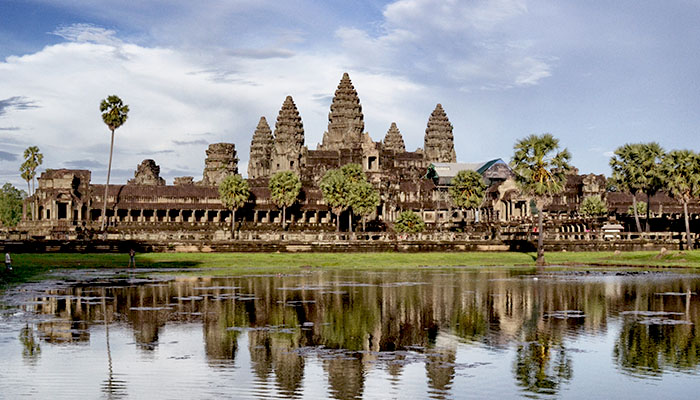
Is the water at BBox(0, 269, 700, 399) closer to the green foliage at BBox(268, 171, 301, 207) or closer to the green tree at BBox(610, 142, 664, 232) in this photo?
the green tree at BBox(610, 142, 664, 232)

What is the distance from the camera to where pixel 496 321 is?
93.9ft

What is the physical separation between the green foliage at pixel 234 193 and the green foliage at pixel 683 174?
233 feet

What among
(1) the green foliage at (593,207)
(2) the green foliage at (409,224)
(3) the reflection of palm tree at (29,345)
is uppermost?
(1) the green foliage at (593,207)

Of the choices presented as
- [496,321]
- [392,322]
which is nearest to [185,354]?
[392,322]

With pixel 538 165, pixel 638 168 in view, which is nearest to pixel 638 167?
pixel 638 168

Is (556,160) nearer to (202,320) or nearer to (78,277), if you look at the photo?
(78,277)

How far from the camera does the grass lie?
209 feet

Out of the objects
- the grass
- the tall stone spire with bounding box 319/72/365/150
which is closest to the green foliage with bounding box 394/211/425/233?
the grass

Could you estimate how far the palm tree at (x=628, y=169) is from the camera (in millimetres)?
95750

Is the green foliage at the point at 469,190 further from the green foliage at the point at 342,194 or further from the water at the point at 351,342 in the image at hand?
the water at the point at 351,342

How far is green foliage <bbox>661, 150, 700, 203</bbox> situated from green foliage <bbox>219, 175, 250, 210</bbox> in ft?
233

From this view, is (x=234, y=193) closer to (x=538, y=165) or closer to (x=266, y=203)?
(x=266, y=203)

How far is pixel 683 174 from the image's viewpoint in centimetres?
8500

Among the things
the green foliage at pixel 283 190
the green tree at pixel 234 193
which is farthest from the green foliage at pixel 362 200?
the green tree at pixel 234 193
